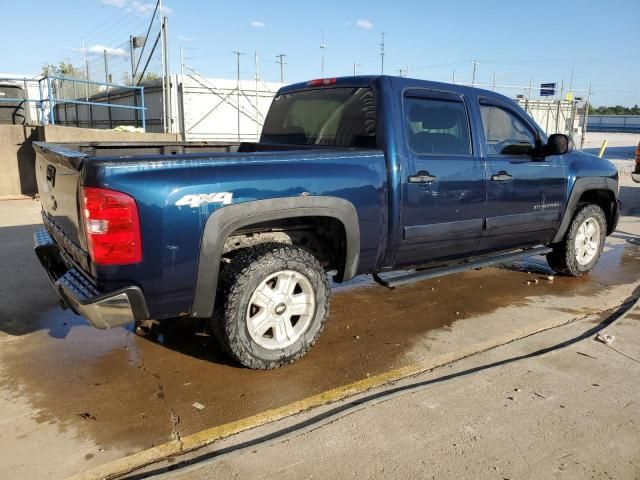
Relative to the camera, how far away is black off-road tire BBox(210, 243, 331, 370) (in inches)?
125

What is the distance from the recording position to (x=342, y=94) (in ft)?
13.6

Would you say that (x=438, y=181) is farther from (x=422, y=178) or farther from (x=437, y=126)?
(x=437, y=126)

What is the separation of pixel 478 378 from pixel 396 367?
53 centimetres

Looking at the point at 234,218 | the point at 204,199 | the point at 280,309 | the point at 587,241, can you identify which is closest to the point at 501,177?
the point at 587,241

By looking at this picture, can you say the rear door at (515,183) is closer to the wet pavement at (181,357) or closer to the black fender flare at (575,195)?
the black fender flare at (575,195)

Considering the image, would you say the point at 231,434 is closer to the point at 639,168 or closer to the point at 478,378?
the point at 478,378

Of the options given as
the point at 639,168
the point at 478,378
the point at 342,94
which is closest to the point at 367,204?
the point at 342,94

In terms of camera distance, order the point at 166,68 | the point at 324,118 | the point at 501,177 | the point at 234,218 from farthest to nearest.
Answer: the point at 166,68 → the point at 501,177 → the point at 324,118 → the point at 234,218

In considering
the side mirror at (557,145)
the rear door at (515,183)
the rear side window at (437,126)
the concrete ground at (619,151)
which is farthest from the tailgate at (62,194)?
the concrete ground at (619,151)

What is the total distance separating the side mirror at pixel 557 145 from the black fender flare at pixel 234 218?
2289 millimetres

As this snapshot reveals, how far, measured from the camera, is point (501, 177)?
4.41 metres

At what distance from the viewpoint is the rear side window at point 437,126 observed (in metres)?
3.94

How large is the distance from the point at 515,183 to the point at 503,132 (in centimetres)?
48

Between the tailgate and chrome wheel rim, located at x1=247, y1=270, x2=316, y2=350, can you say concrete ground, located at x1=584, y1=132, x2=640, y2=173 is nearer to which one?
chrome wheel rim, located at x1=247, y1=270, x2=316, y2=350
